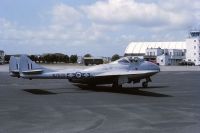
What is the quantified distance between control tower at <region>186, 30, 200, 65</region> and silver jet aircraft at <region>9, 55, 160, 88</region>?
123m

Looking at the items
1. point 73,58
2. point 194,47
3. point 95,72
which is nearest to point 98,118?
point 95,72

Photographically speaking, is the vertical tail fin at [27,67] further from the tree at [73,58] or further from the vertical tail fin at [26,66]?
the tree at [73,58]

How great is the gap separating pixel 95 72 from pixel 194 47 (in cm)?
13092

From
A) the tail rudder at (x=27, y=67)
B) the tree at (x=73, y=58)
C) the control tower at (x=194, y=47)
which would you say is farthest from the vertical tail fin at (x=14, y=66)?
the tree at (x=73, y=58)

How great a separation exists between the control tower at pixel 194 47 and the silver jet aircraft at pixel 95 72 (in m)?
123

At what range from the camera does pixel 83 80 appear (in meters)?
26.3

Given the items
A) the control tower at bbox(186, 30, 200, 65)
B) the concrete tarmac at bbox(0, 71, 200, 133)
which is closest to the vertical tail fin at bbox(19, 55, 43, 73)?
the concrete tarmac at bbox(0, 71, 200, 133)

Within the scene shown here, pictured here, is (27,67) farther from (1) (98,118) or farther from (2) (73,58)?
(2) (73,58)

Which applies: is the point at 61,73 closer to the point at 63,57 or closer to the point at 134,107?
the point at 134,107

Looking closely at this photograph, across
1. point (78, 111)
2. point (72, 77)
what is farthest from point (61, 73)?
point (78, 111)

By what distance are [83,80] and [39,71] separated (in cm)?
359

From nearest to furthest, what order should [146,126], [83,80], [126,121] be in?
[146,126] < [126,121] < [83,80]

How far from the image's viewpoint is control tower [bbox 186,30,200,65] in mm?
148875

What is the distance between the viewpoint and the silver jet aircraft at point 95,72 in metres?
24.0
